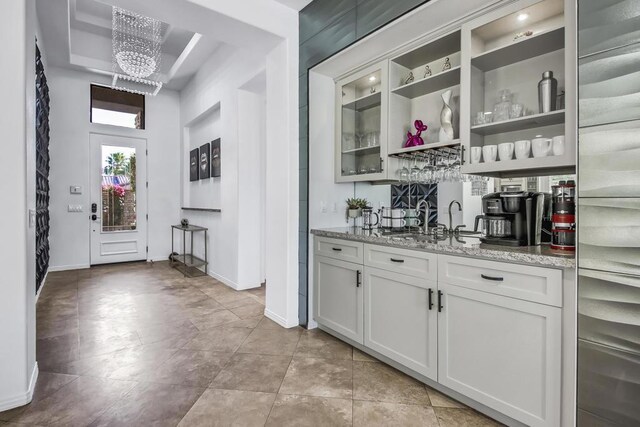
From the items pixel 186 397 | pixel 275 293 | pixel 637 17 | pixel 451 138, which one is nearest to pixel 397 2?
pixel 451 138

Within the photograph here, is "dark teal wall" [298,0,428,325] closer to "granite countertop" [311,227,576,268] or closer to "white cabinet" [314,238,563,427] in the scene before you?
"white cabinet" [314,238,563,427]

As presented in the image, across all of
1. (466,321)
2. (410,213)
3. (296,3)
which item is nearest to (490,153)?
(466,321)

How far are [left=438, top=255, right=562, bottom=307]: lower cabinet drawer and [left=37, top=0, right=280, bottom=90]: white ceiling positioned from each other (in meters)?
2.59

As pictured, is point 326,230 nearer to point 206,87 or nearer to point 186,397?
point 186,397

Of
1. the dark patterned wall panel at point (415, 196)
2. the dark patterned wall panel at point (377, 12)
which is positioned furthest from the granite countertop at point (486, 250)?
the dark patterned wall panel at point (377, 12)

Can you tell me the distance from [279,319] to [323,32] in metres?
2.71

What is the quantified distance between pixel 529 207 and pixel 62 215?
21.8ft

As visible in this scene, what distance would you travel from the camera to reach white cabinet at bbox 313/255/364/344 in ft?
8.71

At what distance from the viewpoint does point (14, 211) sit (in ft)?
6.38

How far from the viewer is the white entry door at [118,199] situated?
594 centimetres

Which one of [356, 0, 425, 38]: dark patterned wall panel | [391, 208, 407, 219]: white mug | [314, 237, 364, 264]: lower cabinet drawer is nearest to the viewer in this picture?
[356, 0, 425, 38]: dark patterned wall panel

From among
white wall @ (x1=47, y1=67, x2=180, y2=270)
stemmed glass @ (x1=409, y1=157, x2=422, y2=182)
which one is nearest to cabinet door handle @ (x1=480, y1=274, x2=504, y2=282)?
stemmed glass @ (x1=409, y1=157, x2=422, y2=182)

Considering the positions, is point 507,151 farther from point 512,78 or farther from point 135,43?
point 135,43

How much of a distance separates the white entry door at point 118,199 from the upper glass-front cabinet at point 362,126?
4.77m
